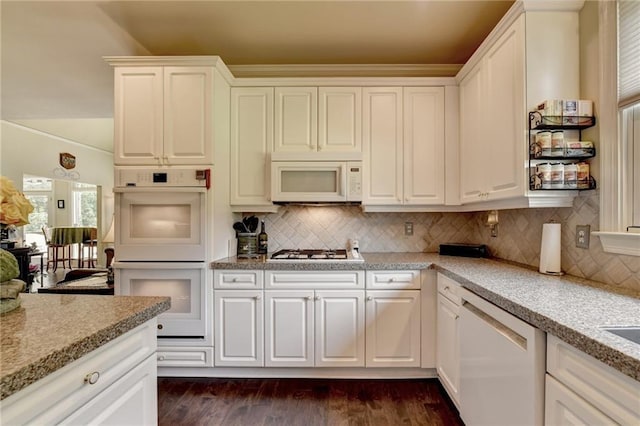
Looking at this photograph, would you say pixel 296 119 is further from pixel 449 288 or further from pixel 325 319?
pixel 449 288

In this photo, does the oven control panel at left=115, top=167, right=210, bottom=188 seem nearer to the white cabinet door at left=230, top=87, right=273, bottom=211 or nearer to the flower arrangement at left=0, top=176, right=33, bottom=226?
the white cabinet door at left=230, top=87, right=273, bottom=211

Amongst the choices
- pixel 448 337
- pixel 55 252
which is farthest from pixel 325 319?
pixel 55 252

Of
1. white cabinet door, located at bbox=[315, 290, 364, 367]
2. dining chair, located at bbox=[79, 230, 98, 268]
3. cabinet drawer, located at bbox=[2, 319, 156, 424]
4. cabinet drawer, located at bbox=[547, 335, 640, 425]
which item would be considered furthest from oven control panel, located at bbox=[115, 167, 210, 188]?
dining chair, located at bbox=[79, 230, 98, 268]

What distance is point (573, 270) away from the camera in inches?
70.5

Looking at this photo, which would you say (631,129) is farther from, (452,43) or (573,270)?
(452,43)

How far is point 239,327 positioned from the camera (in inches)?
93.0

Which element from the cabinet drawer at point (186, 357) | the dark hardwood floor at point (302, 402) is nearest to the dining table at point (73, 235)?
the cabinet drawer at point (186, 357)

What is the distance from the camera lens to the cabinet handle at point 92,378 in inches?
33.7

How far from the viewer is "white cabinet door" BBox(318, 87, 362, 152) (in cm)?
266

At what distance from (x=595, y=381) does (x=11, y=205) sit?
1.83 metres

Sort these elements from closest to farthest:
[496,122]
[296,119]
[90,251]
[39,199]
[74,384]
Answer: [74,384], [496,122], [296,119], [90,251], [39,199]

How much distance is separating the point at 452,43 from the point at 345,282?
2.13 m

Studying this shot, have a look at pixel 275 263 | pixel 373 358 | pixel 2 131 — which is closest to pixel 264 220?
pixel 275 263

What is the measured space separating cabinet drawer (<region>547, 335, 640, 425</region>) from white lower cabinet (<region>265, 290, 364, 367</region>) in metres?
1.37
